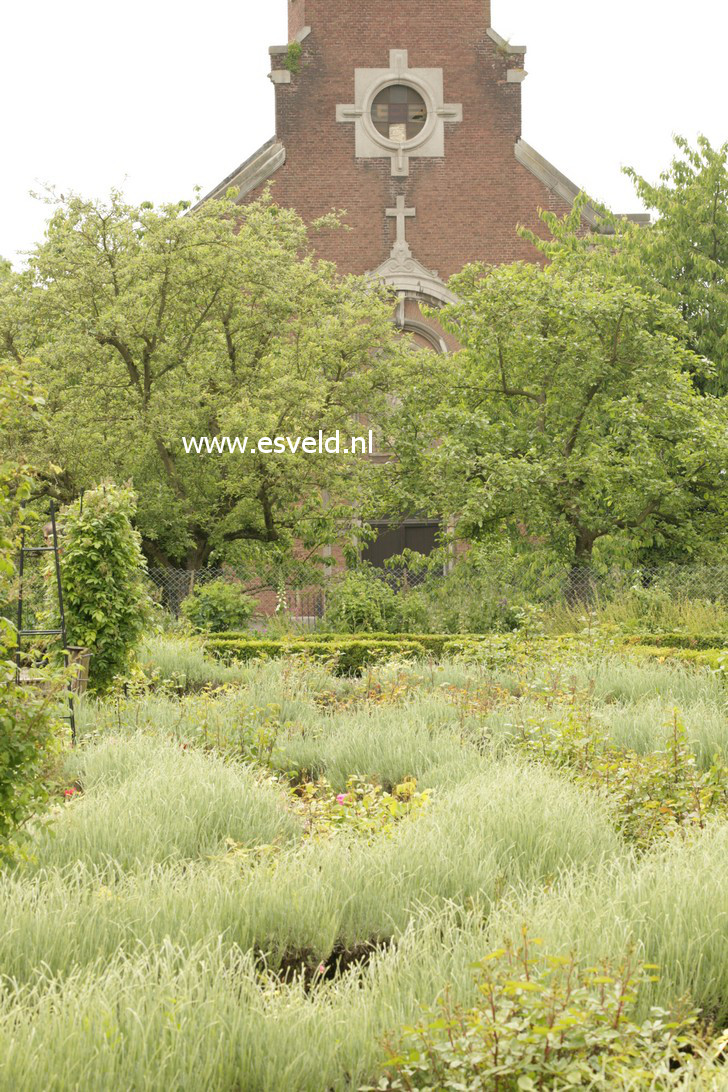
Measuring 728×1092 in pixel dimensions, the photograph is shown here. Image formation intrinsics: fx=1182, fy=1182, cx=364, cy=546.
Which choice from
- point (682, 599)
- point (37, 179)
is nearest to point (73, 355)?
point (37, 179)

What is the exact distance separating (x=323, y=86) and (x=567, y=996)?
26.4 m

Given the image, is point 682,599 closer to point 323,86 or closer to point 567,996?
point 567,996

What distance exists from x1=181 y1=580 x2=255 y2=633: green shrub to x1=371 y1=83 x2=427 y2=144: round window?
1421 centimetres

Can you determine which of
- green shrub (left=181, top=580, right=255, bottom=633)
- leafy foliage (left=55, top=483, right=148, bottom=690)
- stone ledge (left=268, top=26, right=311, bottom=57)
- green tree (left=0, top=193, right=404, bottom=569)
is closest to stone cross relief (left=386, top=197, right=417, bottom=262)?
stone ledge (left=268, top=26, right=311, bottom=57)

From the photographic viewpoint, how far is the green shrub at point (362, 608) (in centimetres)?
1700

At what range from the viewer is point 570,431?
19406 mm

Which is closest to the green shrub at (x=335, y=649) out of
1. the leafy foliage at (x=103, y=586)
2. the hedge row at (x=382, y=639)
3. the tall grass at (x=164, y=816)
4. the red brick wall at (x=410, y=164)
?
the hedge row at (x=382, y=639)

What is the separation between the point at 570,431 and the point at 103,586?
10364 mm

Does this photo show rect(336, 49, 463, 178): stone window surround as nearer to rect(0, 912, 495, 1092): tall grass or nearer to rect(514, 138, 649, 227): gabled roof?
rect(514, 138, 649, 227): gabled roof

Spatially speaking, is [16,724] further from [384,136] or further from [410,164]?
[384,136]

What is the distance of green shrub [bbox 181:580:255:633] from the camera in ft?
56.0

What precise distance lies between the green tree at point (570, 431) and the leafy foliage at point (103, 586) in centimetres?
792

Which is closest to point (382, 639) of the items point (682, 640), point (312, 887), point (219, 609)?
point (219, 609)

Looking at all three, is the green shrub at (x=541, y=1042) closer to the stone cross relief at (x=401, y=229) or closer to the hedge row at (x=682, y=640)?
the hedge row at (x=682, y=640)
